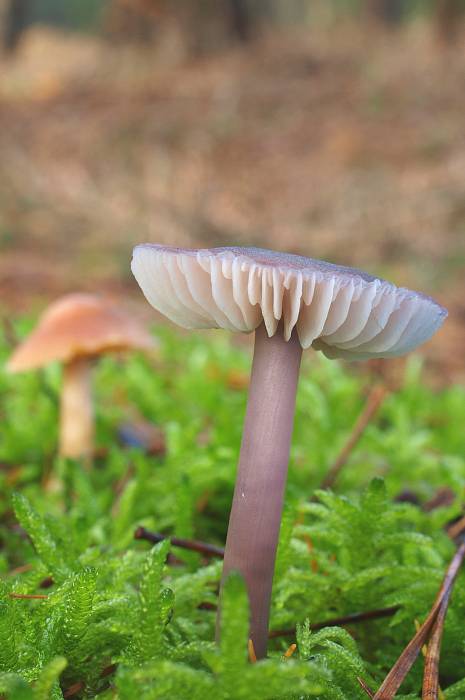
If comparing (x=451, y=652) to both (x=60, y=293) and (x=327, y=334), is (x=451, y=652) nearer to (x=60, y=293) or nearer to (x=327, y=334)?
(x=327, y=334)

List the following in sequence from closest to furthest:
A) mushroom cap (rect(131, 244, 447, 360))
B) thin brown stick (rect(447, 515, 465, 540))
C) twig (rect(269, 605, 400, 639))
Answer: mushroom cap (rect(131, 244, 447, 360)), twig (rect(269, 605, 400, 639)), thin brown stick (rect(447, 515, 465, 540))

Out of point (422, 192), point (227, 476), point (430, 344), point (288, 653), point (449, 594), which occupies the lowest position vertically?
point (288, 653)

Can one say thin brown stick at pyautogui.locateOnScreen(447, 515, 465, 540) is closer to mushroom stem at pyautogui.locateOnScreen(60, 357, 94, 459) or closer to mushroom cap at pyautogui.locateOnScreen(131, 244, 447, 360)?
mushroom cap at pyautogui.locateOnScreen(131, 244, 447, 360)

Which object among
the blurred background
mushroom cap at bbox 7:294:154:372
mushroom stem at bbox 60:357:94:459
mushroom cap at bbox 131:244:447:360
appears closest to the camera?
mushroom cap at bbox 131:244:447:360

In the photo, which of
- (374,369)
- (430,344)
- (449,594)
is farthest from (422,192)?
(449,594)

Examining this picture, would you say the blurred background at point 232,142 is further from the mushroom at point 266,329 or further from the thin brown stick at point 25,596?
the thin brown stick at point 25,596

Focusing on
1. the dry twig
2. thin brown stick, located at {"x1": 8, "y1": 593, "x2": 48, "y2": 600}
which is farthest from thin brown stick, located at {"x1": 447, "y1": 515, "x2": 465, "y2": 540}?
thin brown stick, located at {"x1": 8, "y1": 593, "x2": 48, "y2": 600}
